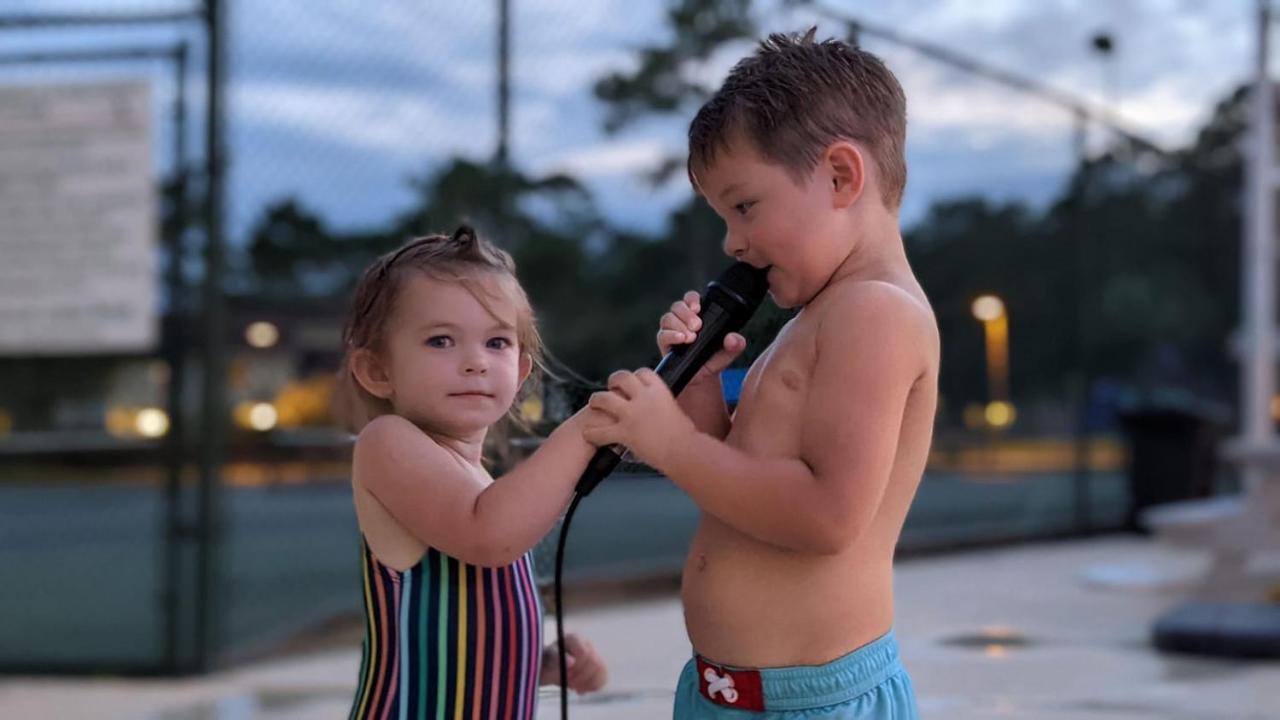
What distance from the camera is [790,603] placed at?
61.4 inches

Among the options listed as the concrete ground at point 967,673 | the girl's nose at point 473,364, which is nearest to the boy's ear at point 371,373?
the girl's nose at point 473,364

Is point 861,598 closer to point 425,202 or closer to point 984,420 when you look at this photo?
point 425,202

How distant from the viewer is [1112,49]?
379 inches

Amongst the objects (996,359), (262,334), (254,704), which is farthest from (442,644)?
(996,359)

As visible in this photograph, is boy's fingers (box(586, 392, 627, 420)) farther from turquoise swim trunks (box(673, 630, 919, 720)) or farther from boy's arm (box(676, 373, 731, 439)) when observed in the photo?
turquoise swim trunks (box(673, 630, 919, 720))

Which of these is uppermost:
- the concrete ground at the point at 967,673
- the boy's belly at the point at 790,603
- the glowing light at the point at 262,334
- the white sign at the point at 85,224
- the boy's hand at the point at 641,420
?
the white sign at the point at 85,224

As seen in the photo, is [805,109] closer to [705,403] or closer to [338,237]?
[705,403]

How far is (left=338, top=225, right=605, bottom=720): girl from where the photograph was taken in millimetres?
1633

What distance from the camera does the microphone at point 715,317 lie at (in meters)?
1.59

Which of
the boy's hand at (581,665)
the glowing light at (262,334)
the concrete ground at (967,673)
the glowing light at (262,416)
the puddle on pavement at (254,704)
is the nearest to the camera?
the boy's hand at (581,665)

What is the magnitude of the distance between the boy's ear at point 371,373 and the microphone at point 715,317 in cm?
29

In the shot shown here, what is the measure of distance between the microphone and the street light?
7.52 m

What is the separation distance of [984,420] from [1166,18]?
2836 mm

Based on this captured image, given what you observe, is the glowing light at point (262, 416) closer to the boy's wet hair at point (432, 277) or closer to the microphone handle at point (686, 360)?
the boy's wet hair at point (432, 277)
